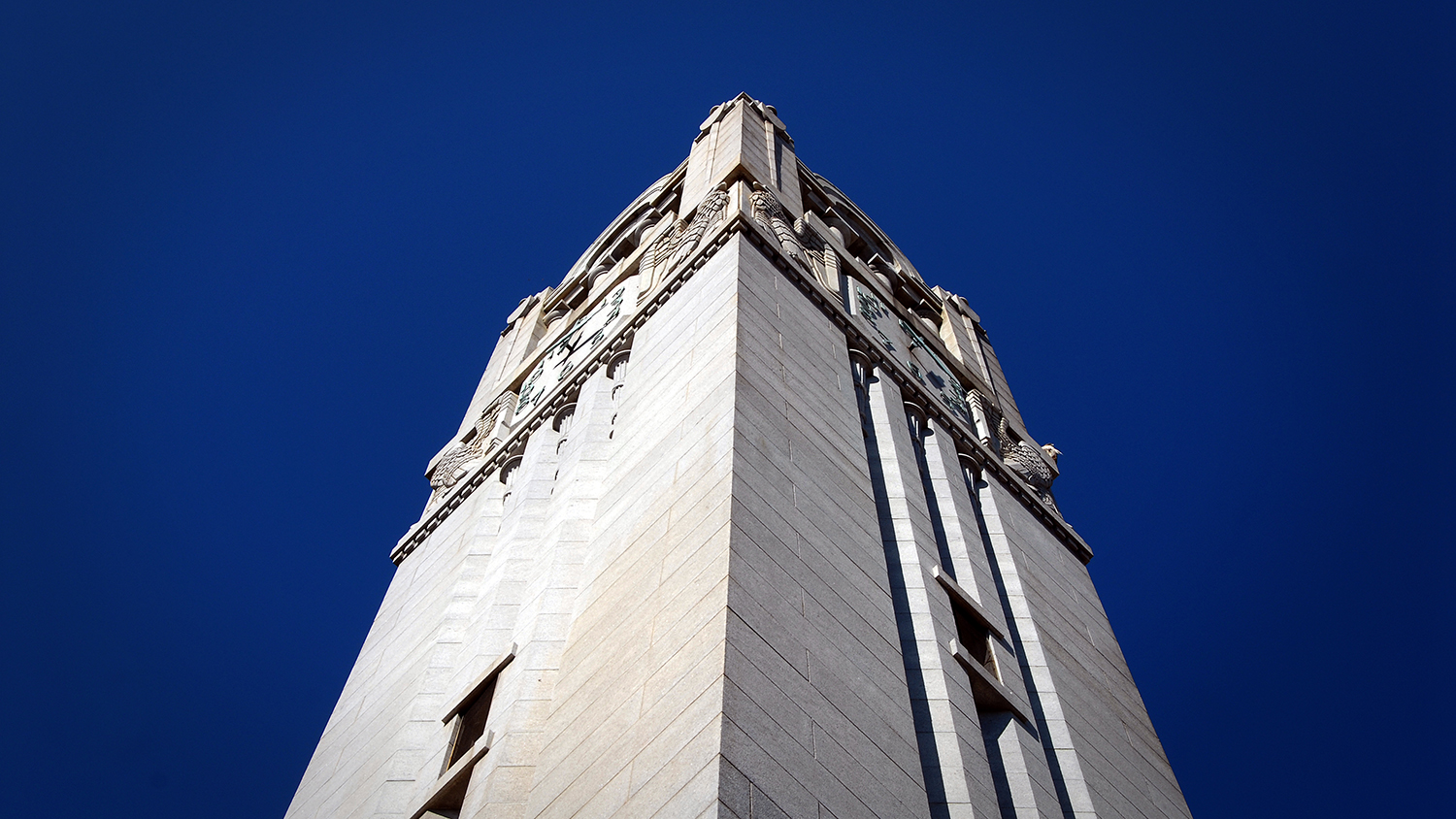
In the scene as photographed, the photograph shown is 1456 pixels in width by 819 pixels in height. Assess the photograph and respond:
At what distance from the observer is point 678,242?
90.9 ft

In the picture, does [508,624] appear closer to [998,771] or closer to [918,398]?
[998,771]

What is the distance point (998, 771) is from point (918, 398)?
34.2 ft

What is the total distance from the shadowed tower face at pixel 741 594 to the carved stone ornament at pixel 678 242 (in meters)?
0.19

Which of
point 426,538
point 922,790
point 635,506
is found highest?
point 426,538

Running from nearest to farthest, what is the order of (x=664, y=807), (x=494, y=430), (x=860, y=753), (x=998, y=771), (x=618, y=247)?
1. (x=664, y=807)
2. (x=860, y=753)
3. (x=998, y=771)
4. (x=494, y=430)
5. (x=618, y=247)

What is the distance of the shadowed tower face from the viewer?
491 inches

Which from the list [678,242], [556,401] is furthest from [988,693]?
[678,242]

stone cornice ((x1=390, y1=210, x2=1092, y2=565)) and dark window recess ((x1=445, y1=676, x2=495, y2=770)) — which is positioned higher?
stone cornice ((x1=390, y1=210, x2=1092, y2=565))

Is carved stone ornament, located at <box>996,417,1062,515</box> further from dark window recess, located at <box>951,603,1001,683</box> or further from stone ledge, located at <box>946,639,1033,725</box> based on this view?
stone ledge, located at <box>946,639,1033,725</box>

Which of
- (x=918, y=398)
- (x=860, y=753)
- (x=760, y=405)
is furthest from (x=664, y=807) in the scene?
(x=918, y=398)

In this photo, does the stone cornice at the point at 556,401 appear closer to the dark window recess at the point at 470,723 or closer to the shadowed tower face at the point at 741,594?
the shadowed tower face at the point at 741,594

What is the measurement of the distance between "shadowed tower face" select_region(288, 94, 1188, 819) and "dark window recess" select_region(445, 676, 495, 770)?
0.03 m

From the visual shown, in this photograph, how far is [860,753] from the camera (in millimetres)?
12594

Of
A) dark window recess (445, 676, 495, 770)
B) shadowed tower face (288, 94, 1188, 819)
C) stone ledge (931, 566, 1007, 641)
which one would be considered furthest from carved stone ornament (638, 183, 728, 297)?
dark window recess (445, 676, 495, 770)
